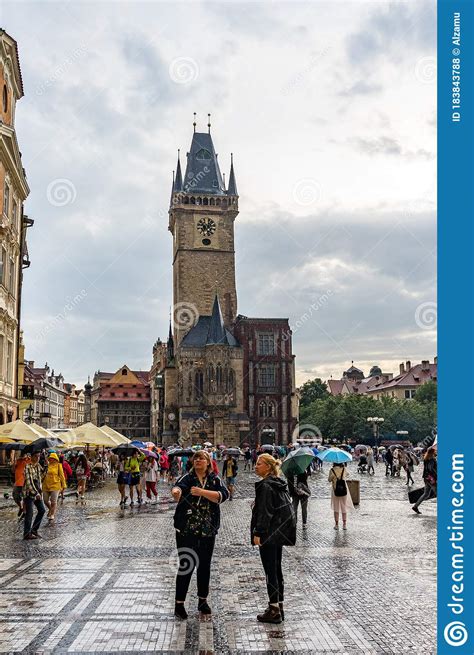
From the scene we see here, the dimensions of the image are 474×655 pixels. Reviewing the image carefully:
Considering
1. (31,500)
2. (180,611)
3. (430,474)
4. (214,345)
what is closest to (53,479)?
(31,500)

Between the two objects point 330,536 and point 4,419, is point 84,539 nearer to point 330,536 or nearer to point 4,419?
point 330,536

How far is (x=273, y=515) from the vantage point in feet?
26.1

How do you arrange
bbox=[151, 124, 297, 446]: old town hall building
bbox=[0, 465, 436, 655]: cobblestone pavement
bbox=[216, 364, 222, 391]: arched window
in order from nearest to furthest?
bbox=[0, 465, 436, 655]: cobblestone pavement
bbox=[216, 364, 222, 391]: arched window
bbox=[151, 124, 297, 446]: old town hall building

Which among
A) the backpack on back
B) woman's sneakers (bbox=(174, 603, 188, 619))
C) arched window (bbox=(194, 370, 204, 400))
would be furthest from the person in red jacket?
arched window (bbox=(194, 370, 204, 400))

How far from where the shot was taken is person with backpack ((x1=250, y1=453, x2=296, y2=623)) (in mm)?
7793

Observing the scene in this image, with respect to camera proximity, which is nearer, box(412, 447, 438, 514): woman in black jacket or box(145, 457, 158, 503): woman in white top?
box(412, 447, 438, 514): woman in black jacket

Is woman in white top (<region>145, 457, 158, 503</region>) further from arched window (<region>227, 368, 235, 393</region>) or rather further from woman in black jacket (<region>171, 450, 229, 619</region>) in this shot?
arched window (<region>227, 368, 235, 393</region>)

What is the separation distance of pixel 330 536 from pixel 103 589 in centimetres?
677

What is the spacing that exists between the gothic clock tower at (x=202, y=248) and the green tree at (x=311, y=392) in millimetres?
56513

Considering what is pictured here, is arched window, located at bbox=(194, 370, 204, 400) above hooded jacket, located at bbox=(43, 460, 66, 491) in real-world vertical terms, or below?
above

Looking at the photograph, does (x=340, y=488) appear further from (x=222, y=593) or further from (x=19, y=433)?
(x=19, y=433)

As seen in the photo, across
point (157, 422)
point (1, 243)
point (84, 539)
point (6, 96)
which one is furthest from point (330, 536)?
point (157, 422)

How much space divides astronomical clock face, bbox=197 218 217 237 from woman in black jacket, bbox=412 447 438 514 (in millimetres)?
70046

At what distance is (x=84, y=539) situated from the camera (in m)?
14.3
